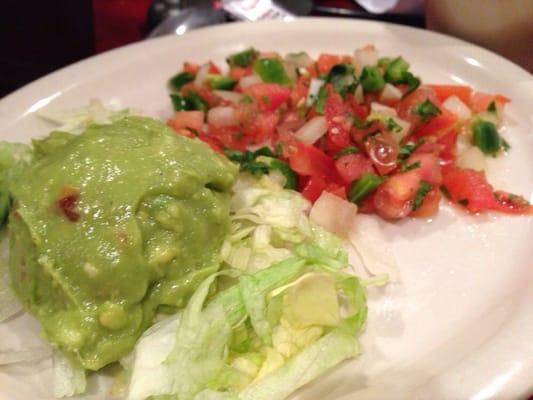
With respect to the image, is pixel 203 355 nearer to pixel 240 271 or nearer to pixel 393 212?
pixel 240 271

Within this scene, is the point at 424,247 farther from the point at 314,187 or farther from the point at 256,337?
the point at 256,337

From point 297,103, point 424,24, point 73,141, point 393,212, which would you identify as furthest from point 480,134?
point 73,141

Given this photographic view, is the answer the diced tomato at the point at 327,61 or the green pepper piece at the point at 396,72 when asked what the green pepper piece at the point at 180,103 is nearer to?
the diced tomato at the point at 327,61

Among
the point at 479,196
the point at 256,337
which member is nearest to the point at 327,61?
the point at 479,196

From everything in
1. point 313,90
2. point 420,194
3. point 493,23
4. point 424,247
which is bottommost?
point 424,247

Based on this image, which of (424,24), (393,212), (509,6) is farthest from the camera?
(424,24)

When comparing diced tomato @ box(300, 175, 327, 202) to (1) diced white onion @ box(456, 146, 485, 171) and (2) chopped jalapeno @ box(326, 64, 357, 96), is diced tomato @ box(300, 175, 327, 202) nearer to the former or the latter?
(2) chopped jalapeno @ box(326, 64, 357, 96)
